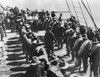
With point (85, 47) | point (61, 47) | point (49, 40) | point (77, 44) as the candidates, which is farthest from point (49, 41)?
point (85, 47)

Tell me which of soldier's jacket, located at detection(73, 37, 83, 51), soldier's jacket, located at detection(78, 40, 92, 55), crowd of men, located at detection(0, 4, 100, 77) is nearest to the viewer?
crowd of men, located at detection(0, 4, 100, 77)

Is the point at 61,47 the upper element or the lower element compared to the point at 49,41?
lower

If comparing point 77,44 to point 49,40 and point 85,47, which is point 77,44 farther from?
point 49,40

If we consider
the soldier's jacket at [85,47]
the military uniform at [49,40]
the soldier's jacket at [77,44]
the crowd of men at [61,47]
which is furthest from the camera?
the military uniform at [49,40]

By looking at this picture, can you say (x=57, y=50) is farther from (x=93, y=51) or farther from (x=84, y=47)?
(x=93, y=51)

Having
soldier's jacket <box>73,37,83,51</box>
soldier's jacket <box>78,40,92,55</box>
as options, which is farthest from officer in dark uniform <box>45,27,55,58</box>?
soldier's jacket <box>78,40,92,55</box>

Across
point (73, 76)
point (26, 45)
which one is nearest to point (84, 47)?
point (73, 76)

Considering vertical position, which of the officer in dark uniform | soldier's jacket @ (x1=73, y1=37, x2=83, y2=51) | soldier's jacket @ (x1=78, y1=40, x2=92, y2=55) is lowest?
soldier's jacket @ (x1=78, y1=40, x2=92, y2=55)

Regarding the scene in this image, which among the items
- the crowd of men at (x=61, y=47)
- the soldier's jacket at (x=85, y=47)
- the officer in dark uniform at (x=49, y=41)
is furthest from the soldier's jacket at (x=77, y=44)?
the officer in dark uniform at (x=49, y=41)

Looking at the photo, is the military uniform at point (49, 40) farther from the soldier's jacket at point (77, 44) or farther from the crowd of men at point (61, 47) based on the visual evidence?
the soldier's jacket at point (77, 44)

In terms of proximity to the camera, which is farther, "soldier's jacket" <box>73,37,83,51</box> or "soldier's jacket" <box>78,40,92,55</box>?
"soldier's jacket" <box>73,37,83,51</box>

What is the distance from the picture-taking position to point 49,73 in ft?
41.0

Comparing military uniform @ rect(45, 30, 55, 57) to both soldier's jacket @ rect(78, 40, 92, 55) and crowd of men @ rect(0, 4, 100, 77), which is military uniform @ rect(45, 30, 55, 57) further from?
soldier's jacket @ rect(78, 40, 92, 55)

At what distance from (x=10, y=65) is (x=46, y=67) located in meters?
10.2
